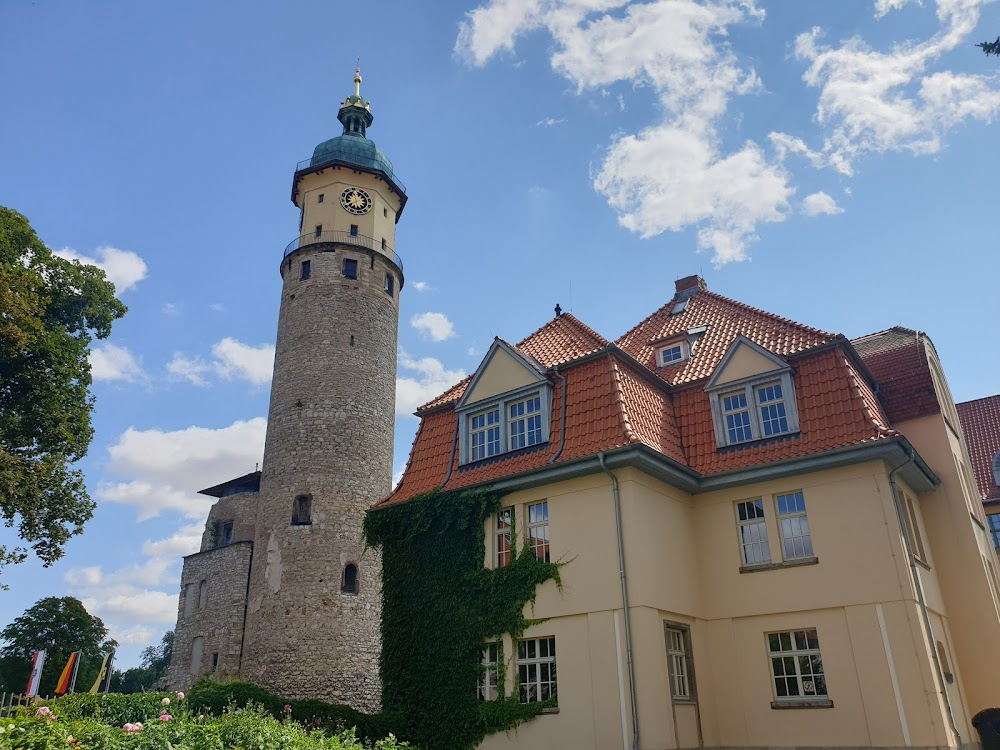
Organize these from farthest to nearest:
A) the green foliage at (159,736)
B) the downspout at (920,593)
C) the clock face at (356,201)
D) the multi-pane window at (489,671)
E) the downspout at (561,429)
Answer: the clock face at (356,201)
the downspout at (561,429)
the multi-pane window at (489,671)
the downspout at (920,593)
the green foliage at (159,736)

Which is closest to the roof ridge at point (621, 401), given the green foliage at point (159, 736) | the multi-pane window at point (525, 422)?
the multi-pane window at point (525, 422)

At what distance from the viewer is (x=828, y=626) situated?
599 inches

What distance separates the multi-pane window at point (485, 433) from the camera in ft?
62.7

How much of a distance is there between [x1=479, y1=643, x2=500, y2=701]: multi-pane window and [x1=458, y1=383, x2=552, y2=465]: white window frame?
14.3ft

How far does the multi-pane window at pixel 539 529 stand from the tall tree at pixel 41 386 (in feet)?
46.9

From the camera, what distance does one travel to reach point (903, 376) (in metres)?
19.3

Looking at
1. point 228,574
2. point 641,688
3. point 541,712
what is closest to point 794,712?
point 641,688

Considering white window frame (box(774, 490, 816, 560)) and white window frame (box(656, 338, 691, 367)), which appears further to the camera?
white window frame (box(656, 338, 691, 367))

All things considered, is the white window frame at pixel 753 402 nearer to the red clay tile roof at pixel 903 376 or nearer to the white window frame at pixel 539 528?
the red clay tile roof at pixel 903 376

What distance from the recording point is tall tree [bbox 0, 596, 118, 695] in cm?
5641

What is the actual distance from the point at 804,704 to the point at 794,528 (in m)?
3.39

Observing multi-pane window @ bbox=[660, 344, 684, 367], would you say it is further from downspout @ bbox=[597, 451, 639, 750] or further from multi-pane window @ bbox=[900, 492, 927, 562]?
multi-pane window @ bbox=[900, 492, 927, 562]

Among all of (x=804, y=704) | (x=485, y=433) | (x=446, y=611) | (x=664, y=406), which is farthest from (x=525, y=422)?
(x=804, y=704)

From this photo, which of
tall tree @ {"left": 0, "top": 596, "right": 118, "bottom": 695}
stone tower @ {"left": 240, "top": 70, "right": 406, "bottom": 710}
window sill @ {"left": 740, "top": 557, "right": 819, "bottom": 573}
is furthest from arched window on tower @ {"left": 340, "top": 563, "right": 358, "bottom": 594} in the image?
tall tree @ {"left": 0, "top": 596, "right": 118, "bottom": 695}
